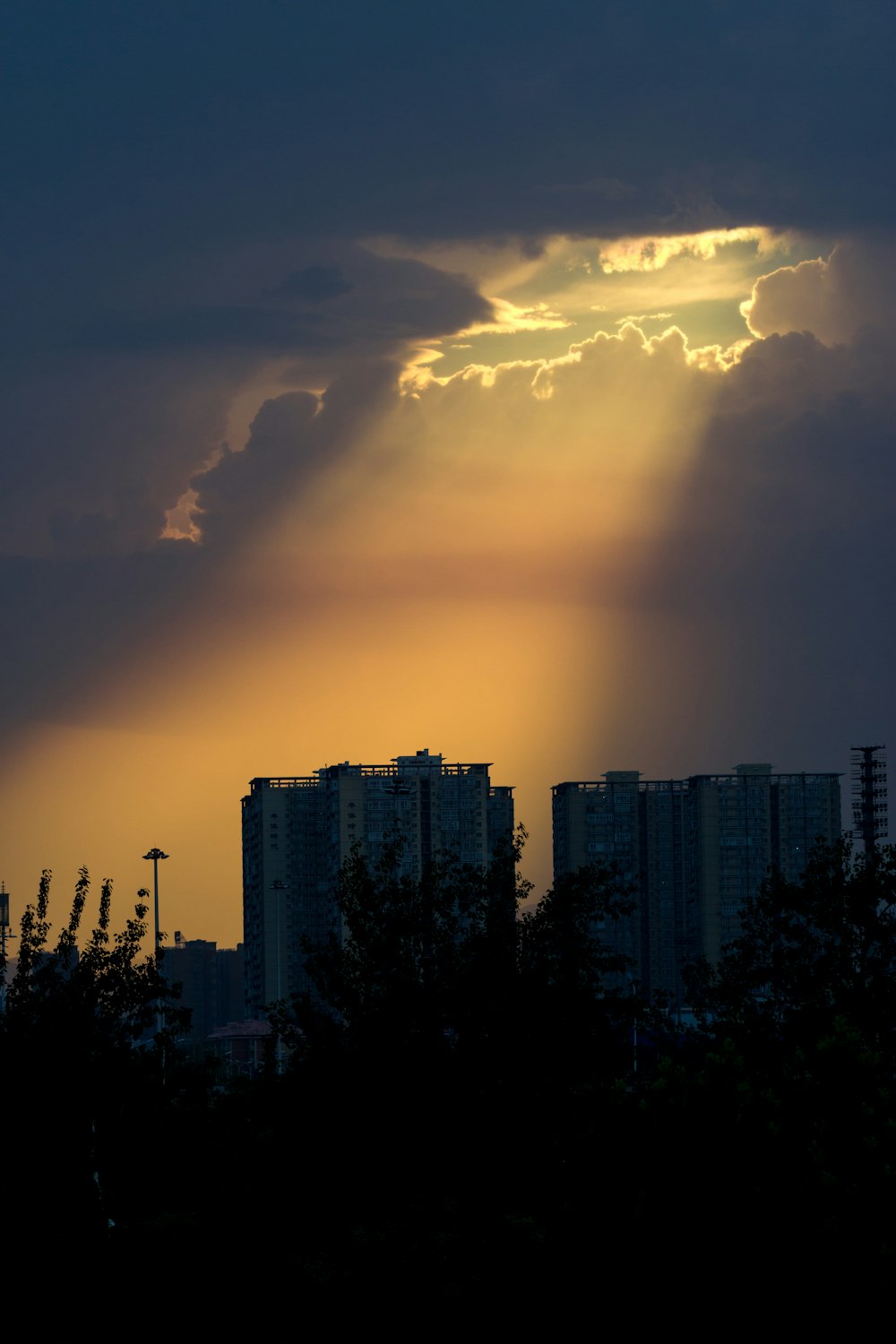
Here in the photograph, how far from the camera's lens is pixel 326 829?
16338 cm

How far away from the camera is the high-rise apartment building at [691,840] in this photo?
546 ft

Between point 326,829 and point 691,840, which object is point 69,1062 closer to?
point 326,829

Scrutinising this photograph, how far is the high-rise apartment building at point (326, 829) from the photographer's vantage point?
524 feet

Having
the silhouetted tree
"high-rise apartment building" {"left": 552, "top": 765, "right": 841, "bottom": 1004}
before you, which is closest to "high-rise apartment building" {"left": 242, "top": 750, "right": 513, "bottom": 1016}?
"high-rise apartment building" {"left": 552, "top": 765, "right": 841, "bottom": 1004}

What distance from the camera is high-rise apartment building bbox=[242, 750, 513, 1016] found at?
6289 inches

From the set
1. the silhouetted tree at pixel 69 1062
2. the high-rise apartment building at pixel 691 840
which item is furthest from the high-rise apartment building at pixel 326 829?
the silhouetted tree at pixel 69 1062

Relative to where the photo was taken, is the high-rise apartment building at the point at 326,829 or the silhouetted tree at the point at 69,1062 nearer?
the silhouetted tree at the point at 69,1062

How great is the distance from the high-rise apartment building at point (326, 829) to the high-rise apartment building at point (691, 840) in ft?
41.1

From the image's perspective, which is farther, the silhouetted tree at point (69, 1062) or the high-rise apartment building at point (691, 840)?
the high-rise apartment building at point (691, 840)

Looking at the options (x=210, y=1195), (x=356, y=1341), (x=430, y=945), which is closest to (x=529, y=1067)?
(x=430, y=945)

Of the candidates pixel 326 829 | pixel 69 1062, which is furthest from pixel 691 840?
pixel 69 1062

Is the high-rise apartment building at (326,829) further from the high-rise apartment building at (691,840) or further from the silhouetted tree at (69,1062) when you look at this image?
the silhouetted tree at (69,1062)

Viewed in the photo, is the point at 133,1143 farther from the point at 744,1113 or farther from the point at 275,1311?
the point at 744,1113

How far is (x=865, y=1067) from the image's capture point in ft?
64.2
